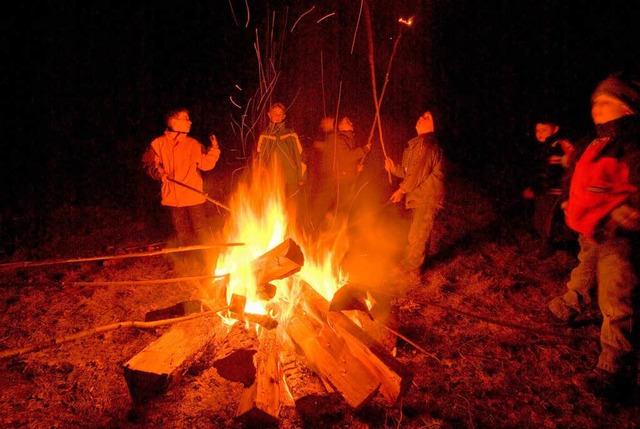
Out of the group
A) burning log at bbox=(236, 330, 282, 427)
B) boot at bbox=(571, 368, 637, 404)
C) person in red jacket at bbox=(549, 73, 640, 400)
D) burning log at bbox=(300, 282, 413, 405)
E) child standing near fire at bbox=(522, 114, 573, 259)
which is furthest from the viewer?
child standing near fire at bbox=(522, 114, 573, 259)

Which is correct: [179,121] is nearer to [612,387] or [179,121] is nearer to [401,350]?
[401,350]

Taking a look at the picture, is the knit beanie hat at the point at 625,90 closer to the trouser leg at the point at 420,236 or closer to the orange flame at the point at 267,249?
the trouser leg at the point at 420,236

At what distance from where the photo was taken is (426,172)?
5.04 m

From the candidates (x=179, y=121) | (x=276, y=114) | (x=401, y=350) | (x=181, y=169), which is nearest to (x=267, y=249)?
(x=181, y=169)

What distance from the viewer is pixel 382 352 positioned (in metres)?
2.96

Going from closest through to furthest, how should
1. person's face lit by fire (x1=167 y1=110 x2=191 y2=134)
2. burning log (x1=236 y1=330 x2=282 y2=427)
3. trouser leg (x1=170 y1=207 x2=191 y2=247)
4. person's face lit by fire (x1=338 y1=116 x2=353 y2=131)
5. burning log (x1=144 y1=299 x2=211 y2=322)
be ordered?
1. burning log (x1=236 y1=330 x2=282 y2=427)
2. burning log (x1=144 y1=299 x2=211 y2=322)
3. person's face lit by fire (x1=167 y1=110 x2=191 y2=134)
4. trouser leg (x1=170 y1=207 x2=191 y2=247)
5. person's face lit by fire (x1=338 y1=116 x2=353 y2=131)

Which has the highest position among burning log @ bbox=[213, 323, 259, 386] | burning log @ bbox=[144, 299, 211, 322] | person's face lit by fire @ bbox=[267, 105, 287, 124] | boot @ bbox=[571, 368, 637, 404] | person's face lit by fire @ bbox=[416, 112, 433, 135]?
person's face lit by fire @ bbox=[267, 105, 287, 124]

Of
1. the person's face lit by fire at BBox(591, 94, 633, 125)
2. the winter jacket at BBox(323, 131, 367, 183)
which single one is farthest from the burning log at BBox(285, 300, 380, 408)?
the winter jacket at BBox(323, 131, 367, 183)

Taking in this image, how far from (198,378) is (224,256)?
1.44 meters

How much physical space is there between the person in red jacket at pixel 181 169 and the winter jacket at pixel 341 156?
2.27 m

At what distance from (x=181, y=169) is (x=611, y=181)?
181 inches

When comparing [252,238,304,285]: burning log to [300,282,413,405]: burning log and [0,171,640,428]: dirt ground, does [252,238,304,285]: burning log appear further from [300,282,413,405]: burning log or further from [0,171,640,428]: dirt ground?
[0,171,640,428]: dirt ground

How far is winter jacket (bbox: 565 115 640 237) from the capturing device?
9.29 feet

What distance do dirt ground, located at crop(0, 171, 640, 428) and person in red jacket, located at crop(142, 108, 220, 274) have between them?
0.76 m
